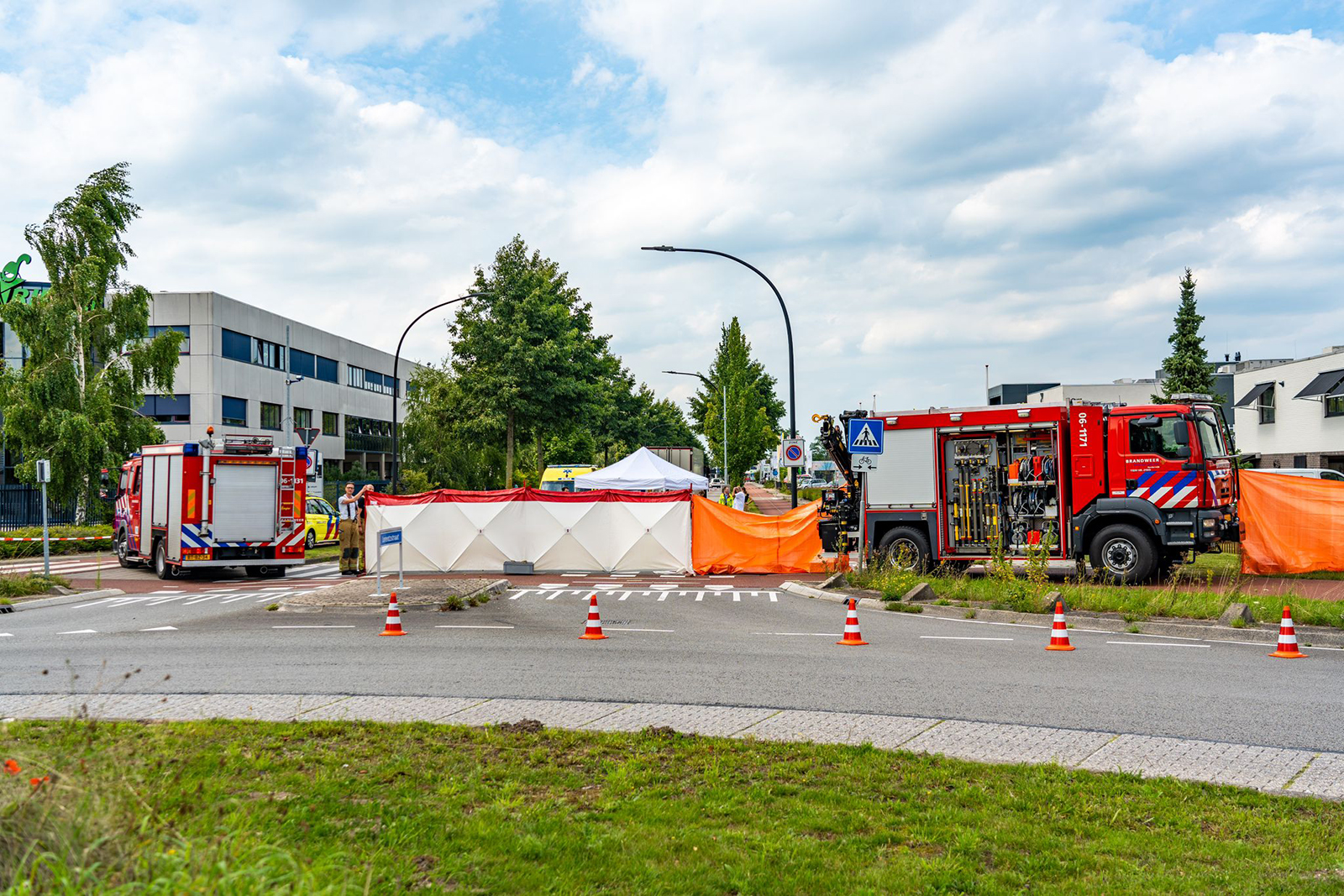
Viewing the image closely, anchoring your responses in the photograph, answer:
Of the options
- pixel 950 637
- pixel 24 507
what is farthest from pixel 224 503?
pixel 24 507

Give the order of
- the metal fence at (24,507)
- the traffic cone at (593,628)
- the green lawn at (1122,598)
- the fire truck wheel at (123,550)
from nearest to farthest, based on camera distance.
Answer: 1. the traffic cone at (593,628)
2. the green lawn at (1122,598)
3. the fire truck wheel at (123,550)
4. the metal fence at (24,507)

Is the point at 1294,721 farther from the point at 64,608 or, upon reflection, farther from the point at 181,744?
the point at 64,608

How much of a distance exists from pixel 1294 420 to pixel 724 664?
52.2 meters

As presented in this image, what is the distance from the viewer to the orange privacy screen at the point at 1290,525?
1906 cm

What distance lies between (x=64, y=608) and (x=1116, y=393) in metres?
71.8

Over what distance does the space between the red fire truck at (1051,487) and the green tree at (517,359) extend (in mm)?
27141

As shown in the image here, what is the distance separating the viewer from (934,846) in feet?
16.2

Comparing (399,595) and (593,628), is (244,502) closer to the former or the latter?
(399,595)

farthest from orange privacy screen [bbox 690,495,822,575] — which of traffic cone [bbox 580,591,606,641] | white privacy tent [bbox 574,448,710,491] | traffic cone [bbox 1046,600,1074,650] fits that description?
traffic cone [bbox 1046,600,1074,650]

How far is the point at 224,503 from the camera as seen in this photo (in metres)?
22.5

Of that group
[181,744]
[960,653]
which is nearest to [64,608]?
[181,744]

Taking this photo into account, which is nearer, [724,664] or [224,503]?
[724,664]

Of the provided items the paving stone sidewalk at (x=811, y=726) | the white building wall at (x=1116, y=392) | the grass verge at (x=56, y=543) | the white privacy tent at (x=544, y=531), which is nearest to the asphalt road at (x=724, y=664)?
the paving stone sidewalk at (x=811, y=726)

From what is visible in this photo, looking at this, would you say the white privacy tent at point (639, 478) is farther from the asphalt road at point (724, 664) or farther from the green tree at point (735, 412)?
the green tree at point (735, 412)
